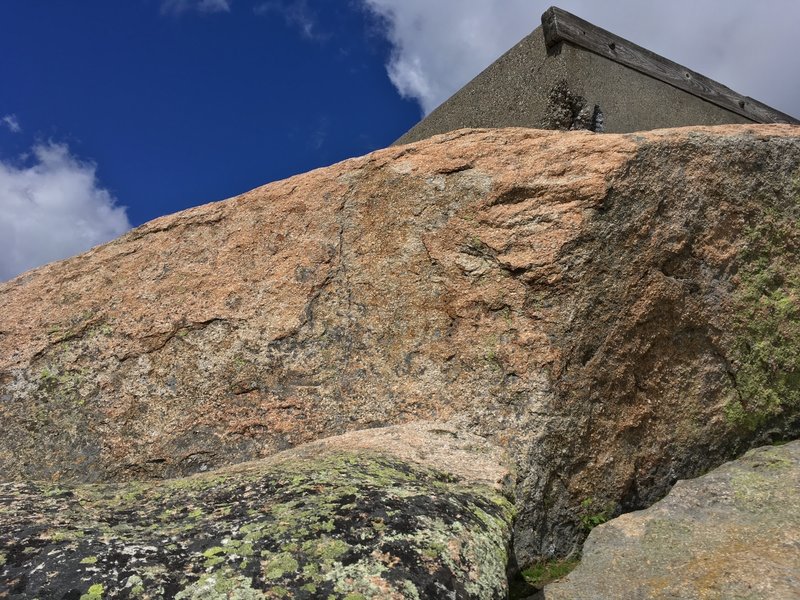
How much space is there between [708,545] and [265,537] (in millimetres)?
2161

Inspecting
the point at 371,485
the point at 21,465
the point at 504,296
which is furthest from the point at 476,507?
the point at 21,465

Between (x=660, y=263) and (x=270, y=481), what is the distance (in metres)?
2.46

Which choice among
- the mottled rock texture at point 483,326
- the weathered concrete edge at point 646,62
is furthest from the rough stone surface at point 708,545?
the weathered concrete edge at point 646,62

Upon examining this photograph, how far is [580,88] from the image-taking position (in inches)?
269

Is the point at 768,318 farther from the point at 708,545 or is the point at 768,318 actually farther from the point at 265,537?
→ the point at 265,537

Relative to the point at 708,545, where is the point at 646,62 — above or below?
above

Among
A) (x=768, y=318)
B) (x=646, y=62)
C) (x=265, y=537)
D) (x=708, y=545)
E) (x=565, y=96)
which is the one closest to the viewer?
(x=265, y=537)

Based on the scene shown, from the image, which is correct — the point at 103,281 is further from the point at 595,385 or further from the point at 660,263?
the point at 660,263

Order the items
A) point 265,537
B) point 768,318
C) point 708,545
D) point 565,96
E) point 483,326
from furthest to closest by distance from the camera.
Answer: point 565,96 < point 768,318 < point 483,326 < point 708,545 < point 265,537

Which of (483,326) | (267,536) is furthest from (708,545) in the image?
(267,536)

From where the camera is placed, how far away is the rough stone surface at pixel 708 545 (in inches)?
117

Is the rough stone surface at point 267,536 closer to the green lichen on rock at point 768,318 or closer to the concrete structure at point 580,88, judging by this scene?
the green lichen on rock at point 768,318

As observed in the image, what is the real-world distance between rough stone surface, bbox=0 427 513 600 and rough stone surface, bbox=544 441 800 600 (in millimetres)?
766

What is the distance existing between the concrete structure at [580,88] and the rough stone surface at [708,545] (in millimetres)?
4194
